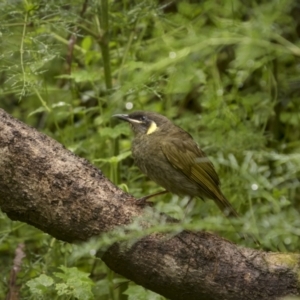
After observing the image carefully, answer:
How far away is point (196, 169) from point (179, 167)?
0.31 feet

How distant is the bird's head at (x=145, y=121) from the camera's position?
14.8ft

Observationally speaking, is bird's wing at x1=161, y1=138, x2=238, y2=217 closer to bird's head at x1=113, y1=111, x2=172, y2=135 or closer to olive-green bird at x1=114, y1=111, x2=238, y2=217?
olive-green bird at x1=114, y1=111, x2=238, y2=217

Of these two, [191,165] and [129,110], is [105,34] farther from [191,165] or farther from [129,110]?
[191,165]

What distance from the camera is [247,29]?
2367mm

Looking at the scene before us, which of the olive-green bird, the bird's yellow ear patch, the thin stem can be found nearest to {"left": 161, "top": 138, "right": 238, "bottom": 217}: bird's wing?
the olive-green bird

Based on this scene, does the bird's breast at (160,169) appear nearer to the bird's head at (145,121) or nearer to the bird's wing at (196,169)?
the bird's wing at (196,169)

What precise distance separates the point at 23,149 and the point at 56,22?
1448mm

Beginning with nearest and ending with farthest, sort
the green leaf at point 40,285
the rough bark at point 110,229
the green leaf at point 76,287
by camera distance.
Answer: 1. the rough bark at point 110,229
2. the green leaf at point 76,287
3. the green leaf at point 40,285

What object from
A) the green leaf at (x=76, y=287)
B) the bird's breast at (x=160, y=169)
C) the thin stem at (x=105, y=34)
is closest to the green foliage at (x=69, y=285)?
the green leaf at (x=76, y=287)

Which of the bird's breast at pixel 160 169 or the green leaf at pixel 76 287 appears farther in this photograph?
the bird's breast at pixel 160 169

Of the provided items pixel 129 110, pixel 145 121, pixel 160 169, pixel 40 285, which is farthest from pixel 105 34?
Result: pixel 40 285

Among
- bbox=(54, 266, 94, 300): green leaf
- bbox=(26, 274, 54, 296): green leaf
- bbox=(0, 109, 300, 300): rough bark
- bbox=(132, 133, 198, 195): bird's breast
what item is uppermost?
bbox=(0, 109, 300, 300): rough bark

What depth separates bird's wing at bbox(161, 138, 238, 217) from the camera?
4160 mm

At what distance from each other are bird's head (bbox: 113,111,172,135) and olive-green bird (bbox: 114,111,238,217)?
0.17m
